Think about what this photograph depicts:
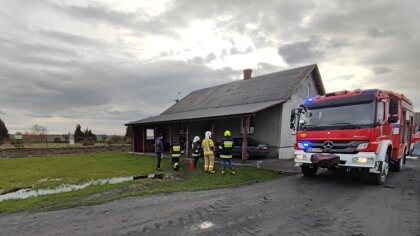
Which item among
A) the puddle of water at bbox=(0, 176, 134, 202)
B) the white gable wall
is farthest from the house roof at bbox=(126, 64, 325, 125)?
the puddle of water at bbox=(0, 176, 134, 202)

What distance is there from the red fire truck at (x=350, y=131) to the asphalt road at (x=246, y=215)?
2.76 ft

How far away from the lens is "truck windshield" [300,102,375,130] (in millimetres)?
8312

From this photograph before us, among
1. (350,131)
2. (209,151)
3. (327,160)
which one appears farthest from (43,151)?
(350,131)

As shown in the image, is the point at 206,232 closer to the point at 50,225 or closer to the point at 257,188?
the point at 50,225

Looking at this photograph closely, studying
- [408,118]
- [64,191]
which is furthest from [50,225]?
[408,118]

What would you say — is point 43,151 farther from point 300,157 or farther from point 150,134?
point 300,157

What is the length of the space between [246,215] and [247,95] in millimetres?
16095

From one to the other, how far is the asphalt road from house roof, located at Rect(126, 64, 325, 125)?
7.74 meters

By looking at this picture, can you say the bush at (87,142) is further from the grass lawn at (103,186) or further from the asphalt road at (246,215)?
the asphalt road at (246,215)

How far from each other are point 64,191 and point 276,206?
6832 mm

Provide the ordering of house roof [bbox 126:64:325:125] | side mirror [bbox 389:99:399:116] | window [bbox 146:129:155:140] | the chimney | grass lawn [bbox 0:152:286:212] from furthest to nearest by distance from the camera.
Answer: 1. window [bbox 146:129:155:140]
2. the chimney
3. house roof [bbox 126:64:325:125]
4. side mirror [bbox 389:99:399:116]
5. grass lawn [bbox 0:152:286:212]

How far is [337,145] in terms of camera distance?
8.46 meters

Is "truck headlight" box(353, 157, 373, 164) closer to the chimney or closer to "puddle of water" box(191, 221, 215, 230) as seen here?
"puddle of water" box(191, 221, 215, 230)

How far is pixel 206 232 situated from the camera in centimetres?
473
